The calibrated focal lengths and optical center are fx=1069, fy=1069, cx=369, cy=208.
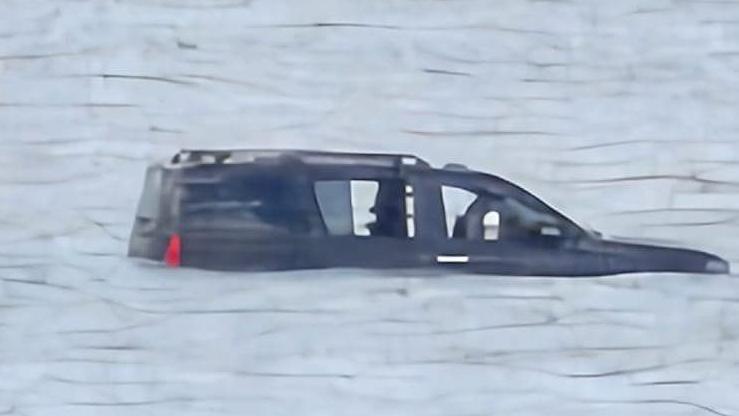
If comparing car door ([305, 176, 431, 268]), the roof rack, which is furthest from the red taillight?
car door ([305, 176, 431, 268])

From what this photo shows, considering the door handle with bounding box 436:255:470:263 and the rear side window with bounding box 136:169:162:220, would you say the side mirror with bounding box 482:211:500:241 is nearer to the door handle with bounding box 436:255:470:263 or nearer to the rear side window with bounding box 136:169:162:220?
the door handle with bounding box 436:255:470:263

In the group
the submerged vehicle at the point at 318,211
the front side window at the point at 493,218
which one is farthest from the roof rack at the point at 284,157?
the front side window at the point at 493,218

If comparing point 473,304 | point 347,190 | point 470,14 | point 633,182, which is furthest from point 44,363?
point 633,182

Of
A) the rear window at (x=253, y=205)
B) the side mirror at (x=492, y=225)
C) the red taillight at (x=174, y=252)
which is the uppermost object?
the rear window at (x=253, y=205)

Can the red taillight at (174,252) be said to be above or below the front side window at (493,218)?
below

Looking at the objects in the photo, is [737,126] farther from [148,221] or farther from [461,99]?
[148,221]

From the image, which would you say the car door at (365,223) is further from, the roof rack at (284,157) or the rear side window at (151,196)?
the rear side window at (151,196)

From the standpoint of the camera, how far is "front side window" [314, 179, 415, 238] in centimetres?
264

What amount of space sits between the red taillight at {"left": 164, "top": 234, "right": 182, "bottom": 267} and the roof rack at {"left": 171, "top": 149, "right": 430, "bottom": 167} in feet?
0.62

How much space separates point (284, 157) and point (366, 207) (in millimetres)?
239

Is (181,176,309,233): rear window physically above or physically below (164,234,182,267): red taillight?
above

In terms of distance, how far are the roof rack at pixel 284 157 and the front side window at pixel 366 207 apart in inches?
2.0

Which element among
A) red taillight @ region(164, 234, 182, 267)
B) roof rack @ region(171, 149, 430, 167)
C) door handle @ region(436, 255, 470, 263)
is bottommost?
door handle @ region(436, 255, 470, 263)

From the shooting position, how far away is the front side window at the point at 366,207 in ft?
8.66
